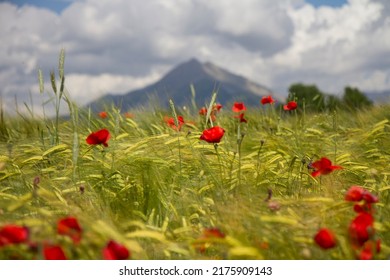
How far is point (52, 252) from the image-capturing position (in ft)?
4.34

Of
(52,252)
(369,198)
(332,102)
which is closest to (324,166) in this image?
(369,198)

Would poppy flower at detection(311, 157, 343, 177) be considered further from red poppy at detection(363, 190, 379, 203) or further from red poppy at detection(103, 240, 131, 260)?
red poppy at detection(103, 240, 131, 260)

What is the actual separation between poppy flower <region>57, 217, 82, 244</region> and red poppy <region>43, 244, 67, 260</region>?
6 cm

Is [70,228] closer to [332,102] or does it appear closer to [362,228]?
[362,228]

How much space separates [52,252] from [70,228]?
0.09m

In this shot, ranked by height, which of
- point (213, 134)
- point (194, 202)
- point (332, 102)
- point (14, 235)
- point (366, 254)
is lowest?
point (366, 254)

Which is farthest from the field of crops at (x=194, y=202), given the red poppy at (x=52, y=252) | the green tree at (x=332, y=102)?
the green tree at (x=332, y=102)

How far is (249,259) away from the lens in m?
1.56

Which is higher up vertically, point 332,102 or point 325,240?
point 332,102

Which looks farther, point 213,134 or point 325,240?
point 213,134

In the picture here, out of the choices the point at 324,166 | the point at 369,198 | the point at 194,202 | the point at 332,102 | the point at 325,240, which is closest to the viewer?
the point at 325,240

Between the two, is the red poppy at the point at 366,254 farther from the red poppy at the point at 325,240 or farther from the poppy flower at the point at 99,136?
the poppy flower at the point at 99,136
